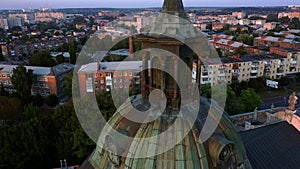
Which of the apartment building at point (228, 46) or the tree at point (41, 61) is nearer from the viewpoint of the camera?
the tree at point (41, 61)

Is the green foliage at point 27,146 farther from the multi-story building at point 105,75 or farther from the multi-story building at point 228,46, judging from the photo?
the multi-story building at point 228,46

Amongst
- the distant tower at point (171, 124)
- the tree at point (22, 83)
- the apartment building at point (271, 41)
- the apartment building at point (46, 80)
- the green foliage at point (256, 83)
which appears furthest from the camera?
the apartment building at point (271, 41)

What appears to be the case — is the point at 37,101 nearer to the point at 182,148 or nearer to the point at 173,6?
the point at 182,148

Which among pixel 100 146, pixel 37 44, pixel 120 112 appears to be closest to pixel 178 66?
pixel 120 112

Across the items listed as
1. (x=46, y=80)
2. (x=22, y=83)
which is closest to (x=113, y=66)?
(x=46, y=80)

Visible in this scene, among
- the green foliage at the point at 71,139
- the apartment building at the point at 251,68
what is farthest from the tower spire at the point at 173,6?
the apartment building at the point at 251,68
